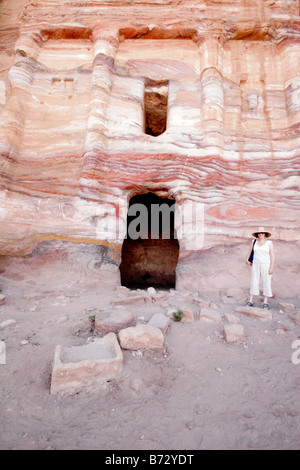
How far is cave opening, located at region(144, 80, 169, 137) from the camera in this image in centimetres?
866

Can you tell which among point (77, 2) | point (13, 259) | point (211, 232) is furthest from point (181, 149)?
point (77, 2)

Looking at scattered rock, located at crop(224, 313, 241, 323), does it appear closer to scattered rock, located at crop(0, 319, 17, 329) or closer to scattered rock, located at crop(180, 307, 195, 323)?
scattered rock, located at crop(180, 307, 195, 323)

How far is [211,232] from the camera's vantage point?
6793 millimetres

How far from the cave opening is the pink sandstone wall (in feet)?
0.58

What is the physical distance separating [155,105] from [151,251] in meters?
5.65

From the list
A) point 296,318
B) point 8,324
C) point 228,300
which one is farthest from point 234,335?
point 8,324

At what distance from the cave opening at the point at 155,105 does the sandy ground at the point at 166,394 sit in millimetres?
7672

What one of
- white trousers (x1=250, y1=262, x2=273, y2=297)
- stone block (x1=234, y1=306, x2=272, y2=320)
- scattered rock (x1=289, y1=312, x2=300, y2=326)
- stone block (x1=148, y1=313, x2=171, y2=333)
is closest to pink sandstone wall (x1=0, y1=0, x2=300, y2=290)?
white trousers (x1=250, y1=262, x2=273, y2=297)

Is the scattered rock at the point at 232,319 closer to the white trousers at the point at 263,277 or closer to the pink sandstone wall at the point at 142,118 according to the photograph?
the white trousers at the point at 263,277

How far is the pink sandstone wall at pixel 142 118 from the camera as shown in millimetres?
6844

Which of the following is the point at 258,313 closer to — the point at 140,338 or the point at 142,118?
the point at 140,338

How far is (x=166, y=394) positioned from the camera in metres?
2.48
